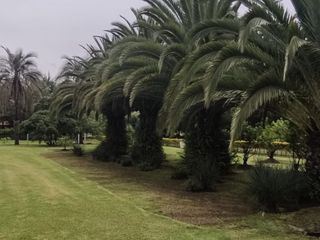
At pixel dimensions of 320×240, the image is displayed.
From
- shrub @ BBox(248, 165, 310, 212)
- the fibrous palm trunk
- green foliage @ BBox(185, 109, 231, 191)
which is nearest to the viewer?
shrub @ BBox(248, 165, 310, 212)

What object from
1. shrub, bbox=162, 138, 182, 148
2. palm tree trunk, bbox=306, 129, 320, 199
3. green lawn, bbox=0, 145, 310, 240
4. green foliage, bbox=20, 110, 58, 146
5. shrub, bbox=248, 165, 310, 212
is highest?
green foliage, bbox=20, 110, 58, 146

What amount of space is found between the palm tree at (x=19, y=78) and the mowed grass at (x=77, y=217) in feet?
118

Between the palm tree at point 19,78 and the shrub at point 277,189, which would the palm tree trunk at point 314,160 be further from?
the palm tree at point 19,78

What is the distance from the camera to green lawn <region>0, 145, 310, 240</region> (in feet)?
31.8

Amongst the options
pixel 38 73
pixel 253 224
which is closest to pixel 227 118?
pixel 253 224

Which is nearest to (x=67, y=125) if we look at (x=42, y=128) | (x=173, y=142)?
(x=42, y=128)

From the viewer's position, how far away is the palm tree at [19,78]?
52188 mm

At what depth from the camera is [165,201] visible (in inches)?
549

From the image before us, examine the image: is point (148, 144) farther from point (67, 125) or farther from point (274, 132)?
point (67, 125)

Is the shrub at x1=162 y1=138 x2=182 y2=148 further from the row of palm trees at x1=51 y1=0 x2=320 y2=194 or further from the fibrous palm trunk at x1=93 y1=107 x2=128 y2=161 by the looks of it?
the row of palm trees at x1=51 y1=0 x2=320 y2=194

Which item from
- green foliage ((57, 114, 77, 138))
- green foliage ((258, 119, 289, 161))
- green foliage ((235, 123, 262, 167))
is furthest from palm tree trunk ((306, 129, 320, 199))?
green foliage ((57, 114, 77, 138))

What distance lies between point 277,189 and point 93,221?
4087 mm

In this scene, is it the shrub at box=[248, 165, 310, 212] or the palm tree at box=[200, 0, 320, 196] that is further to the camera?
the shrub at box=[248, 165, 310, 212]

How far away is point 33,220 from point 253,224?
→ 14.2ft
